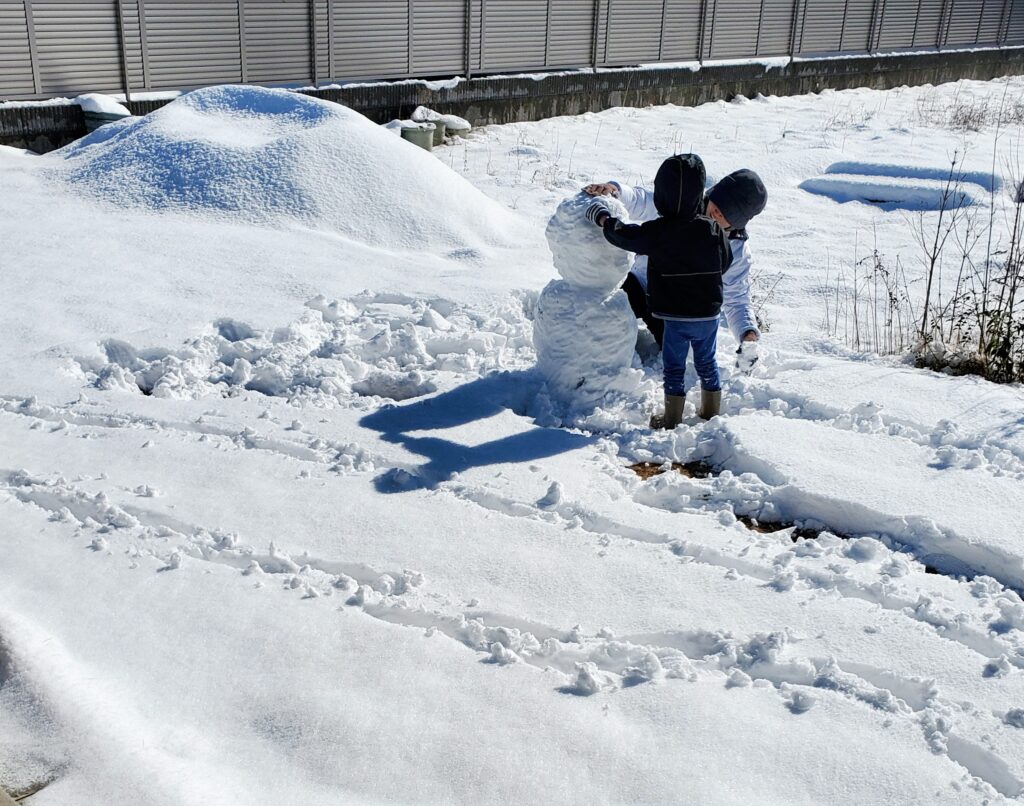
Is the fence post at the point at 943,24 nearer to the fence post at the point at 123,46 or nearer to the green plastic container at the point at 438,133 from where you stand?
the green plastic container at the point at 438,133

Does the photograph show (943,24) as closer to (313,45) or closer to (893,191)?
(893,191)

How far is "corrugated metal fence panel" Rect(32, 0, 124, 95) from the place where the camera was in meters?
10.3

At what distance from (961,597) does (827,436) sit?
1.27 metres

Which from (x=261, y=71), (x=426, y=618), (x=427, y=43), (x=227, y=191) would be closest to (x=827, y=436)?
(x=426, y=618)

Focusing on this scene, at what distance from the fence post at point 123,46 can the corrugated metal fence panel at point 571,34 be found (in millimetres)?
6844

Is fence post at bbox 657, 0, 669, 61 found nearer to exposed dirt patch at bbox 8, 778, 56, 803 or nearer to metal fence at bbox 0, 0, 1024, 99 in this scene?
metal fence at bbox 0, 0, 1024, 99

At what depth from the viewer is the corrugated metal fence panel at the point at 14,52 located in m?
9.92

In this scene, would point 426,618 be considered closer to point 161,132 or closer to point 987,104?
point 161,132

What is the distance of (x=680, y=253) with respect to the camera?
4.61 m

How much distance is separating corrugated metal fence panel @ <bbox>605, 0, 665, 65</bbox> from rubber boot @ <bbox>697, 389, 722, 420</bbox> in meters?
12.8

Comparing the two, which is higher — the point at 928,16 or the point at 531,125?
the point at 928,16

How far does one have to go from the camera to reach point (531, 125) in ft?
46.3

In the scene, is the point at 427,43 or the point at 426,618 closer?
the point at 426,618

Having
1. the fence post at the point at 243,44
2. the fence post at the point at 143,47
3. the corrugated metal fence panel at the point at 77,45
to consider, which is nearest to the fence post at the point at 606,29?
the fence post at the point at 243,44
